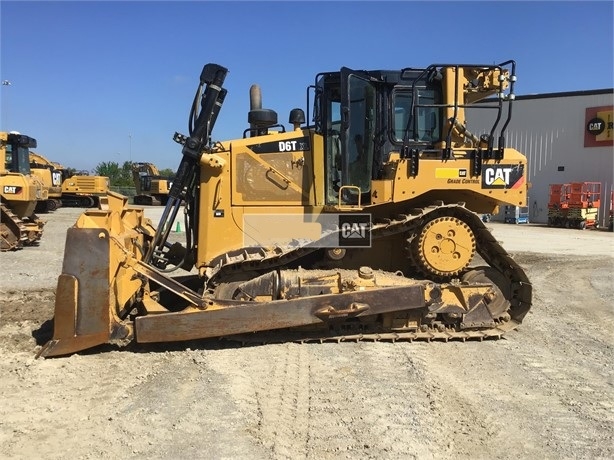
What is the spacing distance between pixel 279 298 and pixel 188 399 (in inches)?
65.3

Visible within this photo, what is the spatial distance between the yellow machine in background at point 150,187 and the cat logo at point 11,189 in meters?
22.5

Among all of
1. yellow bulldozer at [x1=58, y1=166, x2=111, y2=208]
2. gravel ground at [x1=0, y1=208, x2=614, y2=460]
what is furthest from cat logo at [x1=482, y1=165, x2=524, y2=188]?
yellow bulldozer at [x1=58, y1=166, x2=111, y2=208]

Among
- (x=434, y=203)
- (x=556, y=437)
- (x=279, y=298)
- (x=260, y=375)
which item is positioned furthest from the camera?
(x=434, y=203)

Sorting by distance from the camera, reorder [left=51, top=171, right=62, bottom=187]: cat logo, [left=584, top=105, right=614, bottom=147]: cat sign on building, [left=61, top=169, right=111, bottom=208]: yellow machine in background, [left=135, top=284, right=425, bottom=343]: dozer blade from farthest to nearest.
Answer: [left=61, top=169, right=111, bottom=208]: yellow machine in background
[left=51, top=171, right=62, bottom=187]: cat logo
[left=584, top=105, right=614, bottom=147]: cat sign on building
[left=135, top=284, right=425, bottom=343]: dozer blade

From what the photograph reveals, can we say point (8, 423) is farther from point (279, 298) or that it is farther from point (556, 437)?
point (556, 437)

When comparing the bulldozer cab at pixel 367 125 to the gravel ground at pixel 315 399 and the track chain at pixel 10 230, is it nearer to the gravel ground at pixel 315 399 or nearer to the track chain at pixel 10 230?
the gravel ground at pixel 315 399

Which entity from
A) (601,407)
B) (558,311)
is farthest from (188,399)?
(558,311)

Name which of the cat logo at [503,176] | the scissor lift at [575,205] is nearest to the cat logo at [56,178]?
the scissor lift at [575,205]

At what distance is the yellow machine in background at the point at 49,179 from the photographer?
25672mm

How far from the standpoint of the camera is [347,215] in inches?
240

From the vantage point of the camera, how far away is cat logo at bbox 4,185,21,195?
13604 millimetres

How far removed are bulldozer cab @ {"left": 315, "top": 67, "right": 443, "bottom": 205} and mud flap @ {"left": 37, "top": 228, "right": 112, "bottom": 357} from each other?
8.64 feet

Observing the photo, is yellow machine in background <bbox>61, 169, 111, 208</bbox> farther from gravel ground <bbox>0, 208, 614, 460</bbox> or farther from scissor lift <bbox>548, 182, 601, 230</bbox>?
gravel ground <bbox>0, 208, 614, 460</bbox>

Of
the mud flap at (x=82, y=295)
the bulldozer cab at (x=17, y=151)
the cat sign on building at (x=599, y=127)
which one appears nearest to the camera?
the mud flap at (x=82, y=295)
